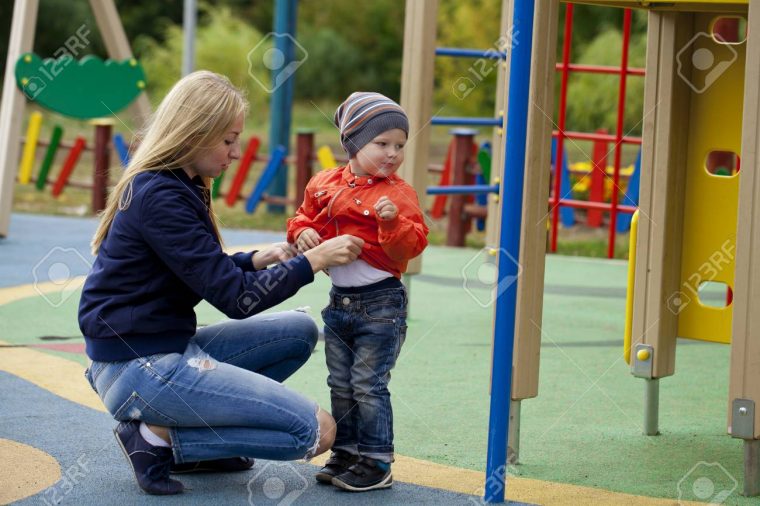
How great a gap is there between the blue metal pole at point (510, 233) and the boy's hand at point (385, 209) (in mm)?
301

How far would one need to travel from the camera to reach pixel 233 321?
11.2ft

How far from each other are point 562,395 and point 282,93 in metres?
8.17

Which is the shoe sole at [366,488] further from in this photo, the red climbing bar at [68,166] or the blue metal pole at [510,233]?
the red climbing bar at [68,166]

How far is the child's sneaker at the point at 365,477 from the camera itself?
3.19 metres

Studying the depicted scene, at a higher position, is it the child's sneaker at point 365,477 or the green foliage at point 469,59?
the green foliage at point 469,59

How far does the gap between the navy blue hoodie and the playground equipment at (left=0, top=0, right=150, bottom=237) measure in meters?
5.15

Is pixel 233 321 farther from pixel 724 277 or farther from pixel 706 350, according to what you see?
pixel 706 350

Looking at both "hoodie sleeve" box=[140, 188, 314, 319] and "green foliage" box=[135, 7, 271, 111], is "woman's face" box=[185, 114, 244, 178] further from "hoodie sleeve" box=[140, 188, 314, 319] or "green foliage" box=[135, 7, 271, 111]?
"green foliage" box=[135, 7, 271, 111]

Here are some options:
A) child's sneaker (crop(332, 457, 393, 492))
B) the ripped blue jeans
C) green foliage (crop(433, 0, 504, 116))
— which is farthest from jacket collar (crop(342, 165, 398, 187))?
green foliage (crop(433, 0, 504, 116))

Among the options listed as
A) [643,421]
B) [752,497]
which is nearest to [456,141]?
[643,421]

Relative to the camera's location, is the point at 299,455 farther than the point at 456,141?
No

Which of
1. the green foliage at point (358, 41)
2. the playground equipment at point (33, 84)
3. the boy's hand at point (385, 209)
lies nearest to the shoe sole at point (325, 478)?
the boy's hand at point (385, 209)

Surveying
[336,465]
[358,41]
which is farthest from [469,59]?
[336,465]

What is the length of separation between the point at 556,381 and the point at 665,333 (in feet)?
3.57
